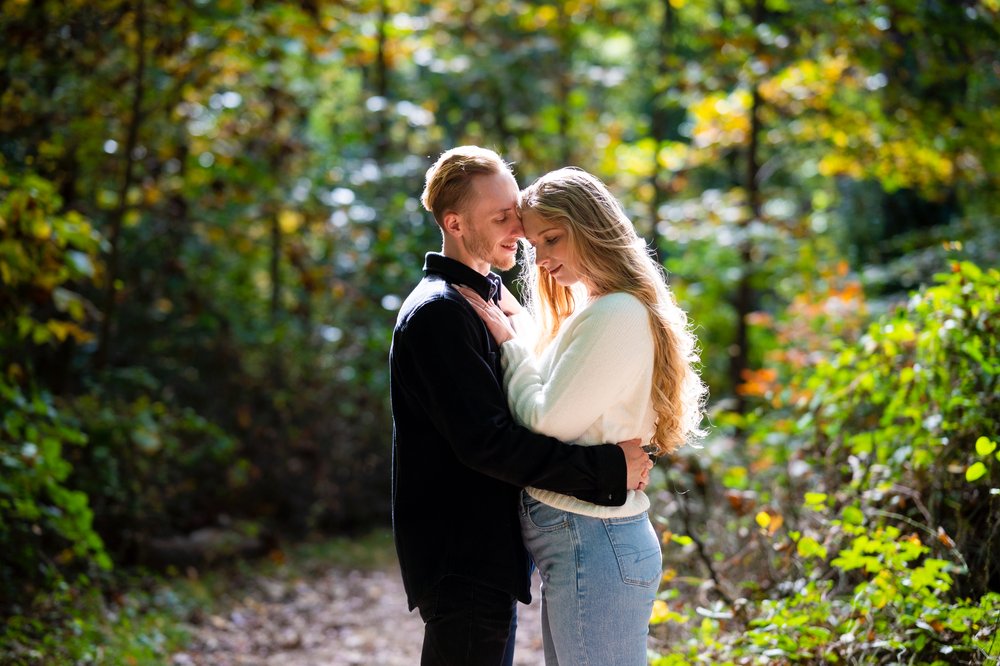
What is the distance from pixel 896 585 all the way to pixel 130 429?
4345mm

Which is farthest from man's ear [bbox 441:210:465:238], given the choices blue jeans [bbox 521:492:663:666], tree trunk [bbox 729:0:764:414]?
tree trunk [bbox 729:0:764:414]

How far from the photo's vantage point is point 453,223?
247cm

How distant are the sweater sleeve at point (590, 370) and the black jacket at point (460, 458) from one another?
0.17ft

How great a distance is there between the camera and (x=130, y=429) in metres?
5.60

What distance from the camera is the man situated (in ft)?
7.28

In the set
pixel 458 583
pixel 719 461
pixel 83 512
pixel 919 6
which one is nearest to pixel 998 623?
pixel 458 583

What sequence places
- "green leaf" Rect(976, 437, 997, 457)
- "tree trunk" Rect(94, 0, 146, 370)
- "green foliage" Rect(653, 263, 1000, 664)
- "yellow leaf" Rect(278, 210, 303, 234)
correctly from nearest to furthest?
1. "green leaf" Rect(976, 437, 997, 457)
2. "green foliage" Rect(653, 263, 1000, 664)
3. "tree trunk" Rect(94, 0, 146, 370)
4. "yellow leaf" Rect(278, 210, 303, 234)

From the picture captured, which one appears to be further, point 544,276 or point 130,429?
point 130,429

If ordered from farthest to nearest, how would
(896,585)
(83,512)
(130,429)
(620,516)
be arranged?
(130,429), (83,512), (896,585), (620,516)

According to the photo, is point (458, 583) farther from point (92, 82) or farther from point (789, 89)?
point (789, 89)

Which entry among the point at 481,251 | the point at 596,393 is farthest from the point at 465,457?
the point at 481,251

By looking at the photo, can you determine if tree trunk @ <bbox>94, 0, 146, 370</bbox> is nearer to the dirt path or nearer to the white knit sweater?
the dirt path

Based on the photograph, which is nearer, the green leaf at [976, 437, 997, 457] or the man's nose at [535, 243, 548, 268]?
the man's nose at [535, 243, 548, 268]

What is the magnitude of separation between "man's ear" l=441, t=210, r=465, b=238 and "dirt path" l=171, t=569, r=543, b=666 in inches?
116
